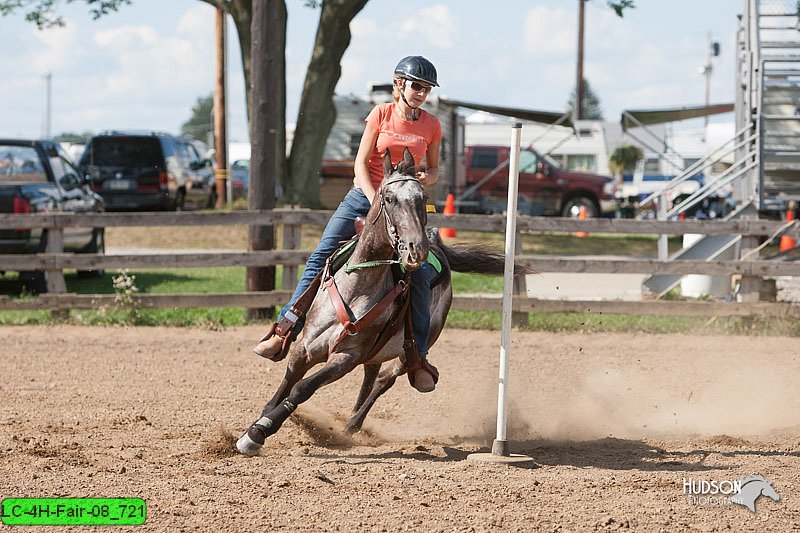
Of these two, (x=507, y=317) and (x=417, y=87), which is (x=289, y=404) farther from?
(x=417, y=87)

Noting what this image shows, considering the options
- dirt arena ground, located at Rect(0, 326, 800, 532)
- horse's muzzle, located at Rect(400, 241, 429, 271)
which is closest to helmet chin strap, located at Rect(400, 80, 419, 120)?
horse's muzzle, located at Rect(400, 241, 429, 271)

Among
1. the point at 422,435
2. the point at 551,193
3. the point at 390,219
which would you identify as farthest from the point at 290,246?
the point at 551,193

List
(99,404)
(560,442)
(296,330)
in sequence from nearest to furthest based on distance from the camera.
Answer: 1. (296,330)
2. (560,442)
3. (99,404)

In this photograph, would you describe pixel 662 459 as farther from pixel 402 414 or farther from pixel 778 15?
pixel 778 15

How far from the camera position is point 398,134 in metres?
6.55

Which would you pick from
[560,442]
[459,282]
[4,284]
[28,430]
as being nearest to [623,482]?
[560,442]

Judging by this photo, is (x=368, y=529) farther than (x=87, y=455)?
No

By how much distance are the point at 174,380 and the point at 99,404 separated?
1187 millimetres

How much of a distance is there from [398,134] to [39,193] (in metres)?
9.07

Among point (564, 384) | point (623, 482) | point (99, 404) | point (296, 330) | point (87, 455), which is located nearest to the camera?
point (623, 482)

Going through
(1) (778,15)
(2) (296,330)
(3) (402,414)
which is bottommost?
(3) (402,414)

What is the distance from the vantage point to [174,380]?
916 cm

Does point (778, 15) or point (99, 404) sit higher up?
point (778, 15)

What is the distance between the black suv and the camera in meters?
23.8
